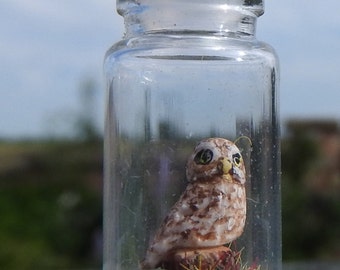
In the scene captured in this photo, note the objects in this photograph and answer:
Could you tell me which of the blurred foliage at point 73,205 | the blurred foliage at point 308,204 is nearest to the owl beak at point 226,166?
the blurred foliage at point 73,205

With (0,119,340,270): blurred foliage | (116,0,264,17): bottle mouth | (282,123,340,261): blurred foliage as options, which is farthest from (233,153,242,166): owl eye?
(282,123,340,261): blurred foliage

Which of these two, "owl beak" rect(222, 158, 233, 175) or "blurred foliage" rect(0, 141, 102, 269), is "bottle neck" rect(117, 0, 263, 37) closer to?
"owl beak" rect(222, 158, 233, 175)

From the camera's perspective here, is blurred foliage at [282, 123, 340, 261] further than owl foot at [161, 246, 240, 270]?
Yes

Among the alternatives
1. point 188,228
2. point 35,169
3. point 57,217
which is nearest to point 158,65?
point 188,228

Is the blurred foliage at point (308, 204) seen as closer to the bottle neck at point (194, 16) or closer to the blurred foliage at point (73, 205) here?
the blurred foliage at point (73, 205)

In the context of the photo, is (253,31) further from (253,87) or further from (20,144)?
(20,144)

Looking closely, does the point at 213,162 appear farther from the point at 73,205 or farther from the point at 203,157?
the point at 73,205

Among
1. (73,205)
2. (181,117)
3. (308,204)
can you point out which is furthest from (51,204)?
(181,117)

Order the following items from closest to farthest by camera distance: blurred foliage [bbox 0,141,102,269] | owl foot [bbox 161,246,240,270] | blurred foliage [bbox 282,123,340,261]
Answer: owl foot [bbox 161,246,240,270], blurred foliage [bbox 282,123,340,261], blurred foliage [bbox 0,141,102,269]
